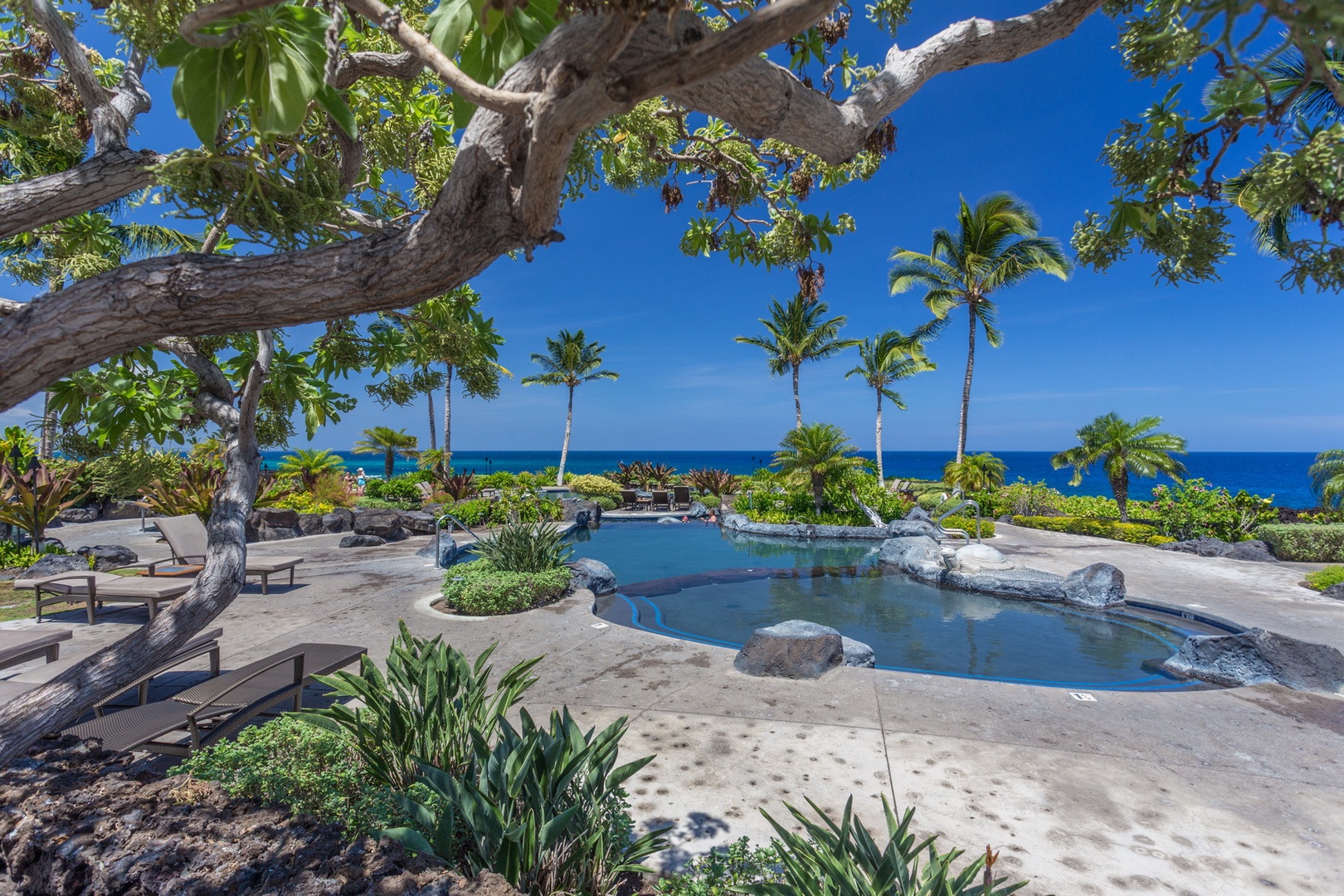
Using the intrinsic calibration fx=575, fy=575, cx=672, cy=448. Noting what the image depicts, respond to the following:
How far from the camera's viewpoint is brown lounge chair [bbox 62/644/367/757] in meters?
3.46

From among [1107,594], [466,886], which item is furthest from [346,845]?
[1107,594]

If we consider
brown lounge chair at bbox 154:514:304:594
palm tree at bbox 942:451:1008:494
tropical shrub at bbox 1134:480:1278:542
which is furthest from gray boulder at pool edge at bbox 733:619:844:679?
palm tree at bbox 942:451:1008:494

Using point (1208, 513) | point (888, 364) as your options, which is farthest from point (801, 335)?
point (1208, 513)

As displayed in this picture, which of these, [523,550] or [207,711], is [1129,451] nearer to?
[523,550]

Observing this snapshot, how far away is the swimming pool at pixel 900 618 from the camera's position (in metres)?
7.00

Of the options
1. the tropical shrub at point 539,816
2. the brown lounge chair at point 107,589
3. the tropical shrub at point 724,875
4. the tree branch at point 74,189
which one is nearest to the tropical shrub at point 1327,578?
the tropical shrub at point 724,875

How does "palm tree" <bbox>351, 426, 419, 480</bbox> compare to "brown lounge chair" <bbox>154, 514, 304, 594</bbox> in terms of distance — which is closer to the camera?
"brown lounge chair" <bbox>154, 514, 304, 594</bbox>

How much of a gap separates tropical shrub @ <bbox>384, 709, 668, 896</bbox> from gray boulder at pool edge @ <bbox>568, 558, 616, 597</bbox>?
714cm

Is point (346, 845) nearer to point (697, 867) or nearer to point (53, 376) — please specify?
point (697, 867)

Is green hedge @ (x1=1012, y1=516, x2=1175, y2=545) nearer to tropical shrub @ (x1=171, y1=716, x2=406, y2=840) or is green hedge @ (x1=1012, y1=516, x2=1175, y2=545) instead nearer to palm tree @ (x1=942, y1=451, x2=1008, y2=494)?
palm tree @ (x1=942, y1=451, x2=1008, y2=494)

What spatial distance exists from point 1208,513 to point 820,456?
10.0 m

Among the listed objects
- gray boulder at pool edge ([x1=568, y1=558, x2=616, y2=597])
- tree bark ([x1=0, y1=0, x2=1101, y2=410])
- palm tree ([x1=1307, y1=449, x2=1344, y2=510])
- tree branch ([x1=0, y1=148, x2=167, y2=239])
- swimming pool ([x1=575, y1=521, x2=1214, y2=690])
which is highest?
tree branch ([x1=0, y1=148, x2=167, y2=239])

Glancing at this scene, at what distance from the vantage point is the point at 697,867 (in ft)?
8.09

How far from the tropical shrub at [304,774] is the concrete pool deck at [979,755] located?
1428 millimetres
